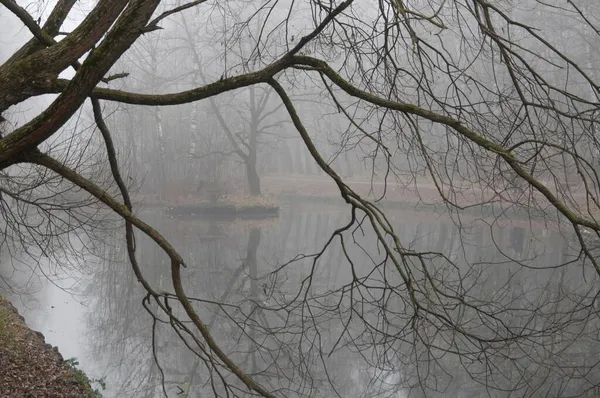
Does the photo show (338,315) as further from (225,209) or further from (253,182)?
(253,182)

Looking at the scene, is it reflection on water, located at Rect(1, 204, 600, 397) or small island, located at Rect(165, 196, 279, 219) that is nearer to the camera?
reflection on water, located at Rect(1, 204, 600, 397)

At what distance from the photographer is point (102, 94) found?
4812mm

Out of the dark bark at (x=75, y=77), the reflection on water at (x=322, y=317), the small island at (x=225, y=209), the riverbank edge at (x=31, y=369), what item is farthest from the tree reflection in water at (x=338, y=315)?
the dark bark at (x=75, y=77)

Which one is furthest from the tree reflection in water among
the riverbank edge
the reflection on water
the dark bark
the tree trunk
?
the tree trunk

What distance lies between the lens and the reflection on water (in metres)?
5.10

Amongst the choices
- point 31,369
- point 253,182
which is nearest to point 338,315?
point 31,369

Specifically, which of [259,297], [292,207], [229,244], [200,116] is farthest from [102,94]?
[200,116]

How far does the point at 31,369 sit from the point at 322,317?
5504 mm

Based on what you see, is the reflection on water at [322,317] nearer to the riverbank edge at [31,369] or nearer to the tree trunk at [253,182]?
the riverbank edge at [31,369]

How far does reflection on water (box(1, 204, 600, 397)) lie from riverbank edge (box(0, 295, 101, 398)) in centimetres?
143

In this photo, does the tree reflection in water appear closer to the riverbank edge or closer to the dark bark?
the riverbank edge

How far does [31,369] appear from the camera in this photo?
7121mm

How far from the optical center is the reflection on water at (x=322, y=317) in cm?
510

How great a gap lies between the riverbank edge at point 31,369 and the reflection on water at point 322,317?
1.43 meters
